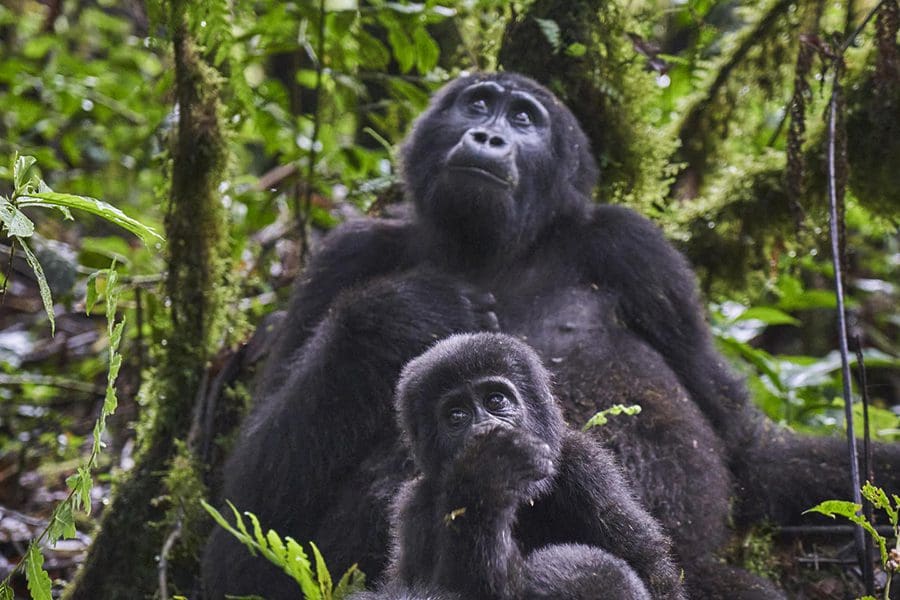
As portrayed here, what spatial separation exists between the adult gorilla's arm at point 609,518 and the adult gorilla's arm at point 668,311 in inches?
48.6

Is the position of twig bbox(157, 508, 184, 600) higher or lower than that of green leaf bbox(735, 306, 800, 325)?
lower

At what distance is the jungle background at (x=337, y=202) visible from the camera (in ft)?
12.4

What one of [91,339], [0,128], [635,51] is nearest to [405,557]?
[635,51]

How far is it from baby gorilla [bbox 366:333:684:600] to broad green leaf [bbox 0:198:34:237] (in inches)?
40.5

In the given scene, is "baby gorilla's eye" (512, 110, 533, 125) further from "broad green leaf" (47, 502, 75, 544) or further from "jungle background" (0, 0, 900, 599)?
"broad green leaf" (47, 502, 75, 544)

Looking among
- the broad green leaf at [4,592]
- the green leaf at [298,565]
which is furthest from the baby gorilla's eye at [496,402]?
the broad green leaf at [4,592]

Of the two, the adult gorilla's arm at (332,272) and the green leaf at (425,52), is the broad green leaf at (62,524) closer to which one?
the adult gorilla's arm at (332,272)

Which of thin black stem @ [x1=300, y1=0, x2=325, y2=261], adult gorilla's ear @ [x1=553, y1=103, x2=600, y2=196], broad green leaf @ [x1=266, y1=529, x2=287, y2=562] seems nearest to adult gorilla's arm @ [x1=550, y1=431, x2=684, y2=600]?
broad green leaf @ [x1=266, y1=529, x2=287, y2=562]

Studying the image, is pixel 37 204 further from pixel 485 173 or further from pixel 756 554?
pixel 756 554

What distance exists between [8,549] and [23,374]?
1547 millimetres

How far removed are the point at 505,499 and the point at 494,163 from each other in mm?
1712

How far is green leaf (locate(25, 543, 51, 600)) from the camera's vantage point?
2189 mm

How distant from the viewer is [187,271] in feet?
13.7

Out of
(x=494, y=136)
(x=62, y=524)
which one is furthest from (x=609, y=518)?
(x=494, y=136)
